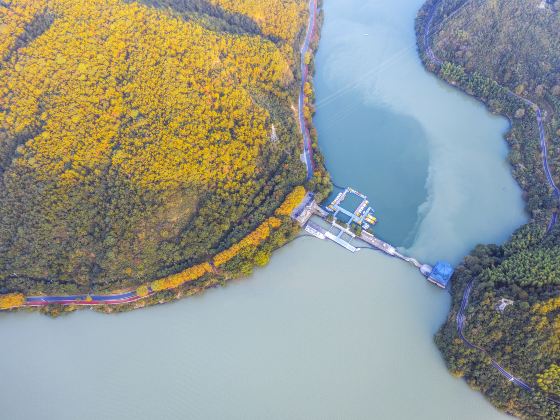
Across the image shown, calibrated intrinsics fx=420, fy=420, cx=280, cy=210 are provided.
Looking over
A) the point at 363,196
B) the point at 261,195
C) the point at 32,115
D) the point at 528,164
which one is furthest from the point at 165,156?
the point at 528,164

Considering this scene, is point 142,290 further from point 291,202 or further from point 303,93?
point 303,93

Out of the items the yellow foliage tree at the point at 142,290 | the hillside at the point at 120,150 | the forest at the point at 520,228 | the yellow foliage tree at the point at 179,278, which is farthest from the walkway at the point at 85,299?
the forest at the point at 520,228

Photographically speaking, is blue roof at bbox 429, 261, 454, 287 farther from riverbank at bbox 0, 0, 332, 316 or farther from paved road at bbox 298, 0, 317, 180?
paved road at bbox 298, 0, 317, 180

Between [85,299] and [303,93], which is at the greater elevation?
[303,93]

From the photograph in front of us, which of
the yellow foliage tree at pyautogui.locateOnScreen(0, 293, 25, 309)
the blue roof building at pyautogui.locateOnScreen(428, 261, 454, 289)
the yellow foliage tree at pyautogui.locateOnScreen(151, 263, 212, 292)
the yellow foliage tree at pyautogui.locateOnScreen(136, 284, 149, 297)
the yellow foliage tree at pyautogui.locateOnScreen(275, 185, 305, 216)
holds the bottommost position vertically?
the yellow foliage tree at pyautogui.locateOnScreen(0, 293, 25, 309)

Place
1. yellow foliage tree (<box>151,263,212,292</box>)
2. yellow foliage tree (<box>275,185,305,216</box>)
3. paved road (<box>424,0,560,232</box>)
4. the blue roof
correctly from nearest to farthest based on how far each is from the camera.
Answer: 1. the blue roof
2. yellow foliage tree (<box>151,263,212,292</box>)
3. yellow foliage tree (<box>275,185,305,216</box>)
4. paved road (<box>424,0,560,232</box>)

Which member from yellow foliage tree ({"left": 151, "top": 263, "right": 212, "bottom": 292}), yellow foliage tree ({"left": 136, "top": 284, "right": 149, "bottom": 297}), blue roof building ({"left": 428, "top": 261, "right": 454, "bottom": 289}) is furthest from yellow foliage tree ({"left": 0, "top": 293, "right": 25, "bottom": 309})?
blue roof building ({"left": 428, "top": 261, "right": 454, "bottom": 289})

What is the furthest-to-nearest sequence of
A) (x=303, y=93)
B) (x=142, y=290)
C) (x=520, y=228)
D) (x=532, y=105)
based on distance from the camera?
(x=303, y=93) < (x=532, y=105) < (x=520, y=228) < (x=142, y=290)

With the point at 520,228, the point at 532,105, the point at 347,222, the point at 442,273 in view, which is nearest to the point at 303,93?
the point at 347,222
